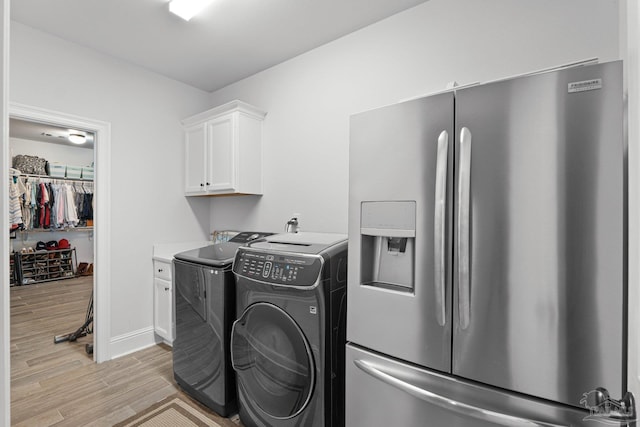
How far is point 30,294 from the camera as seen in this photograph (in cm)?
472

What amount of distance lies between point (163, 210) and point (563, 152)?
3.25 meters

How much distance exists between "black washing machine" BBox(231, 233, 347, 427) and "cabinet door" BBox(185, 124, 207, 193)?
5.32ft

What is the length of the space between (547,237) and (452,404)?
65 cm

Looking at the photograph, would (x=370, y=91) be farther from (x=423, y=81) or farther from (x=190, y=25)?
(x=190, y=25)

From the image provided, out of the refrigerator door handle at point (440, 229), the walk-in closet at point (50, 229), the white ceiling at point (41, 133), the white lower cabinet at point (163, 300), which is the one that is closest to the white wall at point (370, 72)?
the white lower cabinet at point (163, 300)

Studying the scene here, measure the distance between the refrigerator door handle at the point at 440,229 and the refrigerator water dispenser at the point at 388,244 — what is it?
0.10 m

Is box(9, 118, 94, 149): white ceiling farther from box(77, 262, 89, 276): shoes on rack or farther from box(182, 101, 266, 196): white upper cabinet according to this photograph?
box(182, 101, 266, 196): white upper cabinet

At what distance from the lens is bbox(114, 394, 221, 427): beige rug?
1.88 m

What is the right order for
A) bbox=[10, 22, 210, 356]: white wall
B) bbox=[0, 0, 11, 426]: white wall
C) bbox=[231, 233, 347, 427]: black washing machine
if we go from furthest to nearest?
bbox=[10, 22, 210, 356]: white wall < bbox=[231, 233, 347, 427]: black washing machine < bbox=[0, 0, 11, 426]: white wall

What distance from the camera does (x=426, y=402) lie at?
3.69ft

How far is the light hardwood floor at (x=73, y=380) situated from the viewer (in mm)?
1974

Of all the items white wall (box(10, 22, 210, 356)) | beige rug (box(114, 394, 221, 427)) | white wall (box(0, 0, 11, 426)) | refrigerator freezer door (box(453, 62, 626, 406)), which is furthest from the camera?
white wall (box(10, 22, 210, 356))

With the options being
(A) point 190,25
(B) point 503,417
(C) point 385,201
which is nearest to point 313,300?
(C) point 385,201

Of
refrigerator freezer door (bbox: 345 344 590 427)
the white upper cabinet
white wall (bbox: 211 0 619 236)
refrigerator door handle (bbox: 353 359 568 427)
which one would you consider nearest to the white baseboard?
white wall (bbox: 211 0 619 236)
